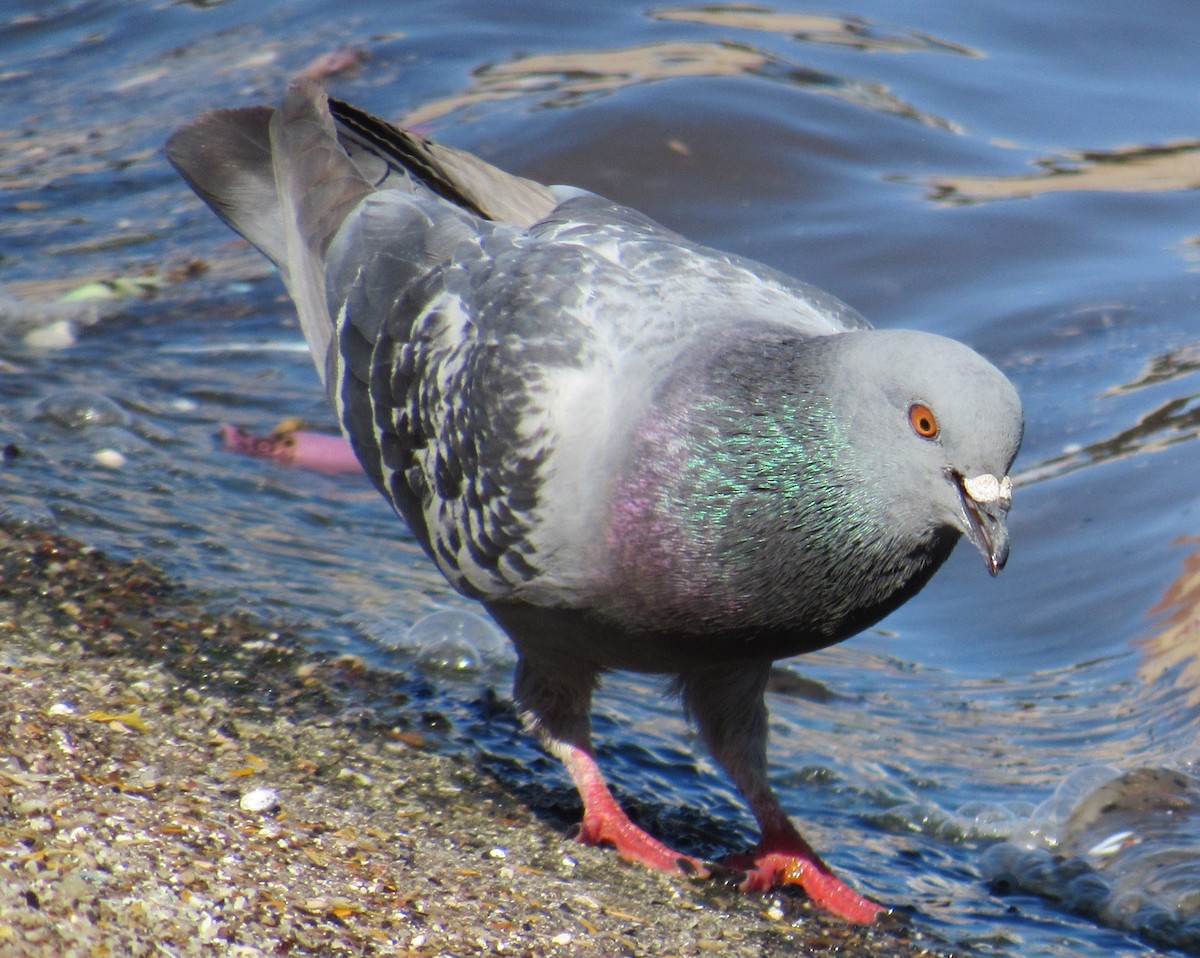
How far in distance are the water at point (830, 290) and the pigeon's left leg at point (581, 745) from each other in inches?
11.6

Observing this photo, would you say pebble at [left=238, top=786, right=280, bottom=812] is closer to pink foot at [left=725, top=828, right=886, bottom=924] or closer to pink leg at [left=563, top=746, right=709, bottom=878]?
pink leg at [left=563, top=746, right=709, bottom=878]

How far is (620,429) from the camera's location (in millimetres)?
3779

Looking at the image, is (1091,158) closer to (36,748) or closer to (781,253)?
(781,253)

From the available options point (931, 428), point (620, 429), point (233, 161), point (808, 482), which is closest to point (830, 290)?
point (233, 161)

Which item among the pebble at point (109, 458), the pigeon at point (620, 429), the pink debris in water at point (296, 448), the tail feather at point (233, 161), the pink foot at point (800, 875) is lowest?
the pink foot at point (800, 875)

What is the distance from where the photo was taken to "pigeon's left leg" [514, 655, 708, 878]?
4.19 metres

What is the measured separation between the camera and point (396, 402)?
15.2 feet

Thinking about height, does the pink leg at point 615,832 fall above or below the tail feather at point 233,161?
below

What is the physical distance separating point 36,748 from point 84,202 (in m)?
7.22

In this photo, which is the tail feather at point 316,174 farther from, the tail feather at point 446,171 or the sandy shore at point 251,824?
the sandy shore at point 251,824

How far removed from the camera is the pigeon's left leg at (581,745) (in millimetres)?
4191

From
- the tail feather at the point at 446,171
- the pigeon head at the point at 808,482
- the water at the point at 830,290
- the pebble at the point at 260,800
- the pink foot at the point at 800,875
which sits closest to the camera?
the pigeon head at the point at 808,482

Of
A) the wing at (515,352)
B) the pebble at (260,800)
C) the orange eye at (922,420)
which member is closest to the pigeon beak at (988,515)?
the orange eye at (922,420)

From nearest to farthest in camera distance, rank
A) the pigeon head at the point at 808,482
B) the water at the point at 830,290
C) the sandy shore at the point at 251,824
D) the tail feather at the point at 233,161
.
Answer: the sandy shore at the point at 251,824 < the pigeon head at the point at 808,482 < the water at the point at 830,290 < the tail feather at the point at 233,161
